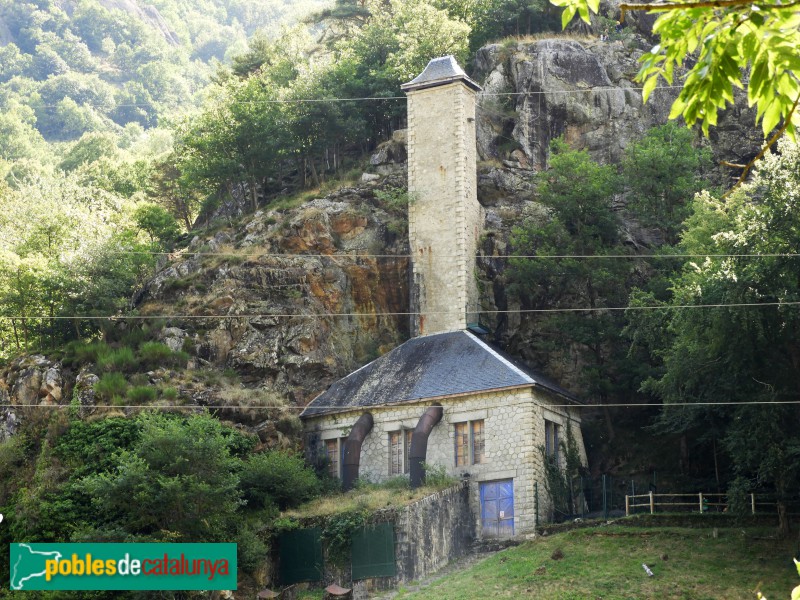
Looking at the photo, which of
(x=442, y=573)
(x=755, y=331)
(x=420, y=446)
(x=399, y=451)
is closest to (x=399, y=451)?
(x=399, y=451)

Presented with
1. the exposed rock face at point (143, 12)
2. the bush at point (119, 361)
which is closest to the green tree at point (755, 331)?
the bush at point (119, 361)

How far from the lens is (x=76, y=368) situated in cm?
4381

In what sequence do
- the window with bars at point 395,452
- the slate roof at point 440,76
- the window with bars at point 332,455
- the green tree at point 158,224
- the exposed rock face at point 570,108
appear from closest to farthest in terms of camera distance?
1. the window with bars at point 395,452
2. the window with bars at point 332,455
3. the slate roof at point 440,76
4. the exposed rock face at point 570,108
5. the green tree at point 158,224

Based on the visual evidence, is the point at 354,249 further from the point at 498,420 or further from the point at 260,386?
the point at 498,420

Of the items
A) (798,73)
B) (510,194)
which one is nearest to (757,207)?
(510,194)

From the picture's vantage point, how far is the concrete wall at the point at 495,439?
40.9 metres

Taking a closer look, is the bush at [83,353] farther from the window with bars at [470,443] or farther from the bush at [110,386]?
the window with bars at [470,443]

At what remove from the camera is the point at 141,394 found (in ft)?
136

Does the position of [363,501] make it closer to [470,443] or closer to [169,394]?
[470,443]

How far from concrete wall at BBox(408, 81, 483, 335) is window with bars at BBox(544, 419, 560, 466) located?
560 cm

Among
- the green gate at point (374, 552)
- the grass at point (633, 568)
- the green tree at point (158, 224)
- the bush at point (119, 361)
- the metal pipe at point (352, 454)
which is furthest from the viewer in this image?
the green tree at point (158, 224)

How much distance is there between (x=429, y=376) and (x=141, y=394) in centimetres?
1035

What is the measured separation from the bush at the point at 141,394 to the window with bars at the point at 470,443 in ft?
35.2

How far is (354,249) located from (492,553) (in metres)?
15.2
